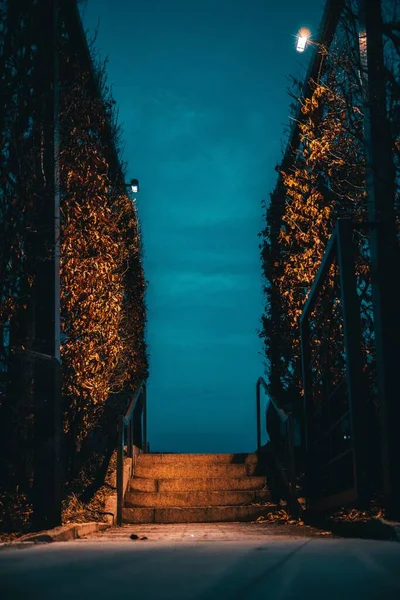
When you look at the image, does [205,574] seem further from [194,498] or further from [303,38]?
[194,498]

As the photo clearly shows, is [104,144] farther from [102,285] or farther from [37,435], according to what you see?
[37,435]

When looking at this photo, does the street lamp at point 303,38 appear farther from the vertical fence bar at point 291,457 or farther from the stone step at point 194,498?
the stone step at point 194,498

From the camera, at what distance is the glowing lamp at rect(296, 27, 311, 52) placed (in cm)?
716

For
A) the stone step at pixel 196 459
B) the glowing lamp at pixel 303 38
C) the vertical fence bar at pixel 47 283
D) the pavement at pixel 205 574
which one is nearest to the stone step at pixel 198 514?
the stone step at pixel 196 459

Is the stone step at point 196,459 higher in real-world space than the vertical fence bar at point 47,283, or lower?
lower

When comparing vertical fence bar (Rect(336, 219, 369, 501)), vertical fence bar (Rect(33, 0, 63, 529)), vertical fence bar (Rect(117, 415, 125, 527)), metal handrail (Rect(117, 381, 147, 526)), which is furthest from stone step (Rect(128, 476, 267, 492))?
vertical fence bar (Rect(336, 219, 369, 501))

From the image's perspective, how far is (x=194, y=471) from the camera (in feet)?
31.9

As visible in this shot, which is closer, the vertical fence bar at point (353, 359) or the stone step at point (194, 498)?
the vertical fence bar at point (353, 359)

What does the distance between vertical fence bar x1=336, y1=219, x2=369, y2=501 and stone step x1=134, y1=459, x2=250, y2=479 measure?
5.04 meters

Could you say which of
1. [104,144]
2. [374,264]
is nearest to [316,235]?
[104,144]

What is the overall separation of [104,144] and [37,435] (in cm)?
451

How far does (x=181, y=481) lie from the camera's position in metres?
9.18

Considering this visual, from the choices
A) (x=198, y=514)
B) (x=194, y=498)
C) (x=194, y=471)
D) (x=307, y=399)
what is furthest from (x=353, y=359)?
(x=194, y=471)

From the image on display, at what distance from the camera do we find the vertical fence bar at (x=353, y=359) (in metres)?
4.75
